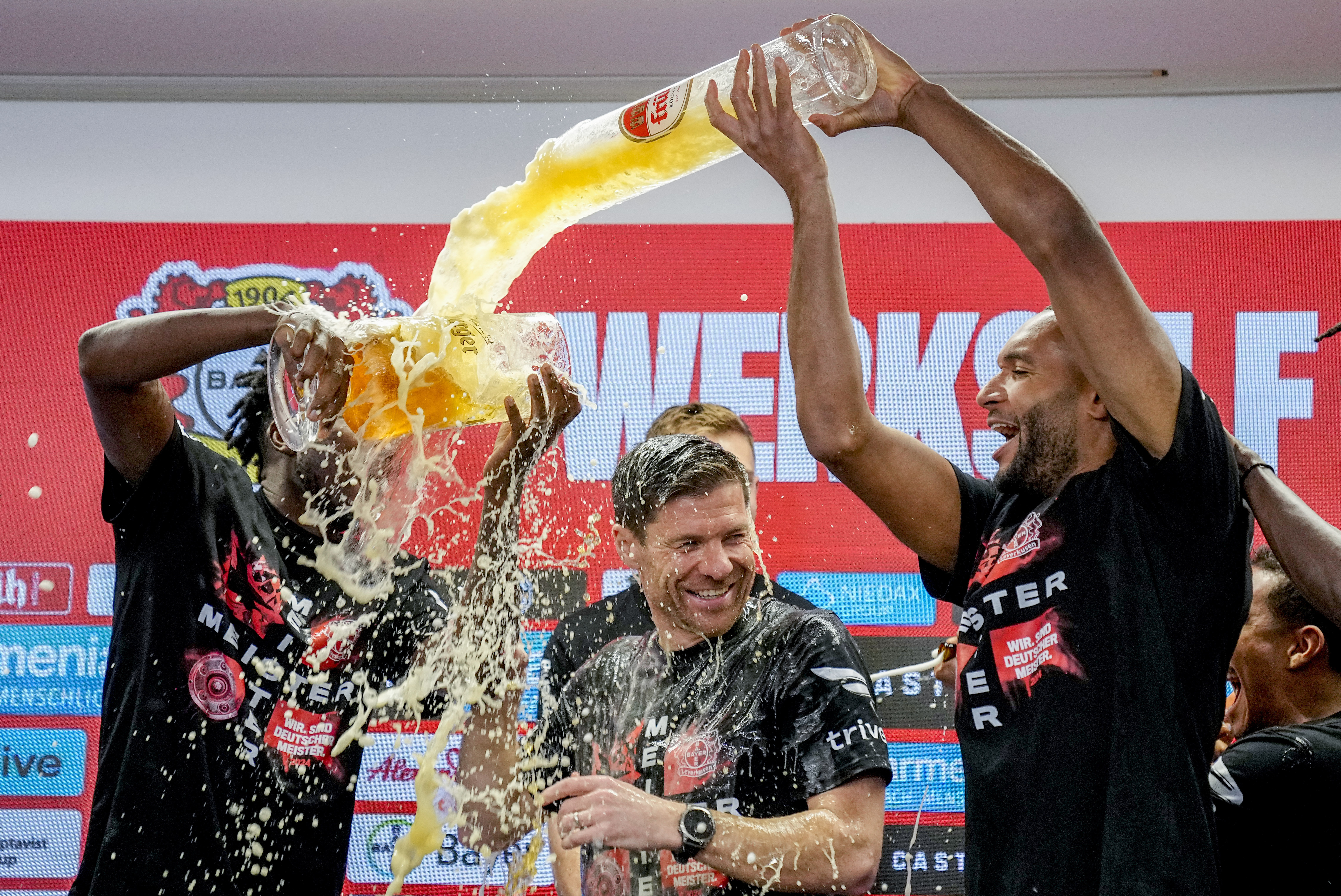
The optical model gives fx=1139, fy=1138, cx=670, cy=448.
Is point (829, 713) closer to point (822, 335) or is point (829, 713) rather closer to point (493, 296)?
point (822, 335)

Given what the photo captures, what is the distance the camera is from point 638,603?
2322 mm

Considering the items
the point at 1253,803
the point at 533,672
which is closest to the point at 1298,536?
Result: the point at 1253,803

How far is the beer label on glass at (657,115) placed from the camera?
141 cm

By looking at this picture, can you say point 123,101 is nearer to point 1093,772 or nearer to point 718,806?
point 718,806

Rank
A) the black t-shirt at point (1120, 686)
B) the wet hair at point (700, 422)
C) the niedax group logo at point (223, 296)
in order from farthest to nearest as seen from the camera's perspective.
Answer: the niedax group logo at point (223, 296) < the wet hair at point (700, 422) < the black t-shirt at point (1120, 686)

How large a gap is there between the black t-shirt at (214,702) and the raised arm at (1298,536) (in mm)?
1341

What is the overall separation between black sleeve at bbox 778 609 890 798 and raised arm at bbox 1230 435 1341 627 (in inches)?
22.1

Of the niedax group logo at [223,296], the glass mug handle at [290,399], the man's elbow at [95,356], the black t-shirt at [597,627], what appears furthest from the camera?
the niedax group logo at [223,296]

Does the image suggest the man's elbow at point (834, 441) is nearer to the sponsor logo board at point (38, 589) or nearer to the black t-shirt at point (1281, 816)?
the black t-shirt at point (1281, 816)

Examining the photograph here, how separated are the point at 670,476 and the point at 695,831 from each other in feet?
1.77

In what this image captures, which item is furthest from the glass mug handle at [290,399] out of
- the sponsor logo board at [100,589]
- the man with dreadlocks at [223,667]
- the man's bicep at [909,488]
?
the sponsor logo board at [100,589]

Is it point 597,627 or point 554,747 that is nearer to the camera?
point 554,747

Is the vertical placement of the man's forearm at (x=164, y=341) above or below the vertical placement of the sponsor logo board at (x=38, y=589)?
above

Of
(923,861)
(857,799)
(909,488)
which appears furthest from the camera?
(923,861)
